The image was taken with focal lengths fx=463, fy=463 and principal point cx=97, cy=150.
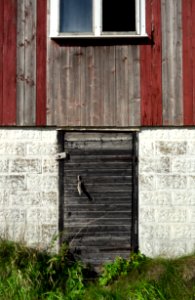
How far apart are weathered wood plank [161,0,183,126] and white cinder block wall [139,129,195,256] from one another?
29 centimetres

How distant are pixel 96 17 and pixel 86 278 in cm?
394

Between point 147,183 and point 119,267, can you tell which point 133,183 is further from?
point 119,267

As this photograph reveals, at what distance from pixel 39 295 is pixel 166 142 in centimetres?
292

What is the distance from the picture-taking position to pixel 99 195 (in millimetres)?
7051

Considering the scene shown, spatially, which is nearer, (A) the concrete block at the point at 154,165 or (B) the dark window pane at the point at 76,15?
(A) the concrete block at the point at 154,165

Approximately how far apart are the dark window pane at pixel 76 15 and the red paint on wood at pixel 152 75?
35.9 inches

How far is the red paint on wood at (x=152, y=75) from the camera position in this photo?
7055 mm

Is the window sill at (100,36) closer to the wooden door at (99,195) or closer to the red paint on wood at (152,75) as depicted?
the red paint on wood at (152,75)

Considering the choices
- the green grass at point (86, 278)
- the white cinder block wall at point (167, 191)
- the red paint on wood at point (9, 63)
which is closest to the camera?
the green grass at point (86, 278)

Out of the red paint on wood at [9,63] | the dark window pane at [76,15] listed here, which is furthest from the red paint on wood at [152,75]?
the red paint on wood at [9,63]

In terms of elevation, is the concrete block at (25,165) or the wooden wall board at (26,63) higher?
the wooden wall board at (26,63)

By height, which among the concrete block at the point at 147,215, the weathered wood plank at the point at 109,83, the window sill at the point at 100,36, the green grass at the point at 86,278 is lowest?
the green grass at the point at 86,278

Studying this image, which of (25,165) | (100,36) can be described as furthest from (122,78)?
(25,165)

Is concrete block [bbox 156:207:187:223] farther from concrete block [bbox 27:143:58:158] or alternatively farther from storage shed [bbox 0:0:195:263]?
concrete block [bbox 27:143:58:158]
